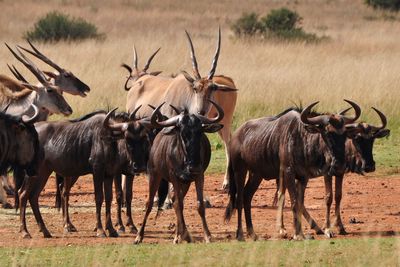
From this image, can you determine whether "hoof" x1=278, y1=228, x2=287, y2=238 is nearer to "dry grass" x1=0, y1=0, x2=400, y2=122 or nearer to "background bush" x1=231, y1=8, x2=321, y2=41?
"dry grass" x1=0, y1=0, x2=400, y2=122

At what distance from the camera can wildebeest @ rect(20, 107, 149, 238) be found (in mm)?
13922

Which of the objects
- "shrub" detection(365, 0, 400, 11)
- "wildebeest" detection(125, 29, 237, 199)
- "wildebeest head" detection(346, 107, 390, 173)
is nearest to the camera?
"wildebeest head" detection(346, 107, 390, 173)

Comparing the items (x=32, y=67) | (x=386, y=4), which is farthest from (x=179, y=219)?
(x=386, y=4)

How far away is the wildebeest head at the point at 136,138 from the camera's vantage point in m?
13.8

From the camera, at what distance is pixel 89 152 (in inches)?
570

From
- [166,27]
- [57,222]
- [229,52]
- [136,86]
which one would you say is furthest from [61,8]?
[57,222]

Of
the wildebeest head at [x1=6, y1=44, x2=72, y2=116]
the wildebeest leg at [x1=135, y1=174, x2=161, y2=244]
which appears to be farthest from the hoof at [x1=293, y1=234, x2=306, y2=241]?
the wildebeest head at [x1=6, y1=44, x2=72, y2=116]

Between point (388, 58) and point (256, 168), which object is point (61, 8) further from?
point (256, 168)

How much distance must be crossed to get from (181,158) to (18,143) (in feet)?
5.66

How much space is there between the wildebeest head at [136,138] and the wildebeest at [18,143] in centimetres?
90

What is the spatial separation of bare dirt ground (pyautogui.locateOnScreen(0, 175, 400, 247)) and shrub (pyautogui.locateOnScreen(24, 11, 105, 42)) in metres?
21.9

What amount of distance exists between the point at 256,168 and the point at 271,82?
13.9 meters

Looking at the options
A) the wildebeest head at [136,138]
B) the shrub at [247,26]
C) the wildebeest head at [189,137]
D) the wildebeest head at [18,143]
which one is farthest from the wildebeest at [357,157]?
the shrub at [247,26]

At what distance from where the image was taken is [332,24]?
54438mm
